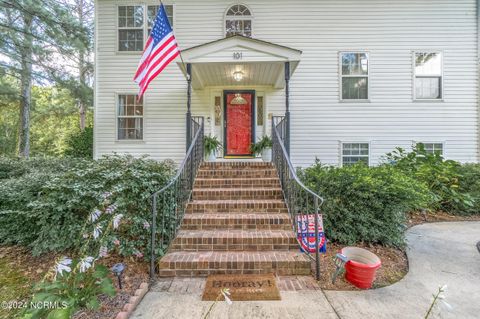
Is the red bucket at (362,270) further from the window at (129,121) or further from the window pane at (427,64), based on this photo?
the window pane at (427,64)

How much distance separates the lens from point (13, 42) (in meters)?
8.32

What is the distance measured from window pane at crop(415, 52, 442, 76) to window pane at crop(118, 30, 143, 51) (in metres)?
8.47

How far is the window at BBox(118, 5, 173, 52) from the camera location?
6.94 m

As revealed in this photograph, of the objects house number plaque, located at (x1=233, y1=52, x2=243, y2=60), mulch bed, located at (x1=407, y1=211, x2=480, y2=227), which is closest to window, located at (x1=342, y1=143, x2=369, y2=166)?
mulch bed, located at (x1=407, y1=211, x2=480, y2=227)

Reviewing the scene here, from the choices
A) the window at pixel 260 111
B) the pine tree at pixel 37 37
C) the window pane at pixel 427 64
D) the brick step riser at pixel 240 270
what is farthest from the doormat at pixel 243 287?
the pine tree at pixel 37 37

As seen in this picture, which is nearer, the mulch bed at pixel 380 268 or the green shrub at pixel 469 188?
the mulch bed at pixel 380 268

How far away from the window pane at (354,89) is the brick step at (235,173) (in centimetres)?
383

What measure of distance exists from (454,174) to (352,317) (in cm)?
536

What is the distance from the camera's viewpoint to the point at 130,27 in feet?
22.7

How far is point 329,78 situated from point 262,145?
3009mm

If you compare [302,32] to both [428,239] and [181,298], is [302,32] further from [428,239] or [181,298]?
[181,298]

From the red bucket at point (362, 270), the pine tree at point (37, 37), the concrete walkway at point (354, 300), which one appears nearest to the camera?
the concrete walkway at point (354, 300)

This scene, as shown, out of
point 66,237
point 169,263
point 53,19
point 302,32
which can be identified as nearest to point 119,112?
point 53,19

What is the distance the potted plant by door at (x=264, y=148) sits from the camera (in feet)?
20.7
